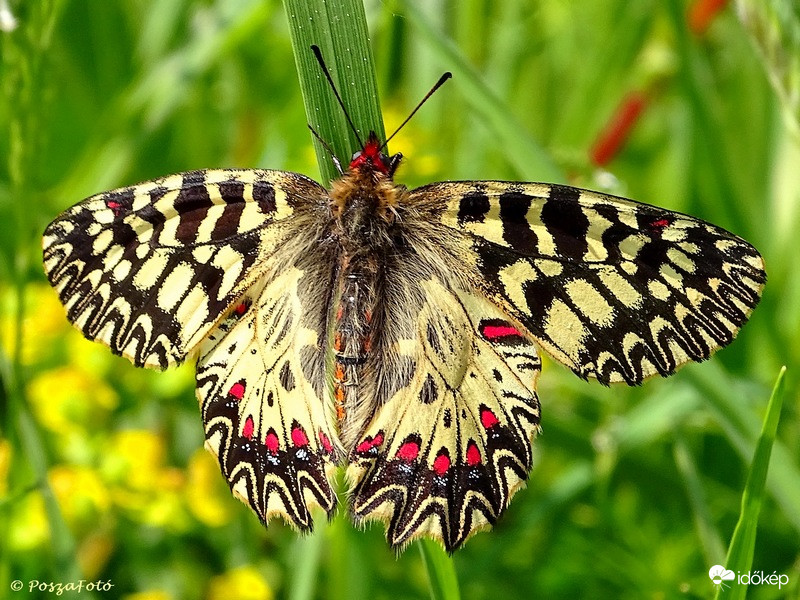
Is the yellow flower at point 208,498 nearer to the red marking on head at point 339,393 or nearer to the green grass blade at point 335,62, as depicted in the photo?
the red marking on head at point 339,393

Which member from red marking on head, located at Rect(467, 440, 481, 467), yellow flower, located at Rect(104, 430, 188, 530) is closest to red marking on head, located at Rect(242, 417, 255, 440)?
red marking on head, located at Rect(467, 440, 481, 467)

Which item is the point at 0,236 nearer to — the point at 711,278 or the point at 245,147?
the point at 245,147

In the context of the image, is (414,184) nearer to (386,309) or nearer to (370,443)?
(386,309)

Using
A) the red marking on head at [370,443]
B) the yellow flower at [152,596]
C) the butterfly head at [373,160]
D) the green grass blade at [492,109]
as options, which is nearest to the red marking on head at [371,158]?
the butterfly head at [373,160]

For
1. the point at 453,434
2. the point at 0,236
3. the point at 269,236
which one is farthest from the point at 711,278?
the point at 0,236

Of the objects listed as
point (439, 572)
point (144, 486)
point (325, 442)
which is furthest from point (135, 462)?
point (439, 572)
